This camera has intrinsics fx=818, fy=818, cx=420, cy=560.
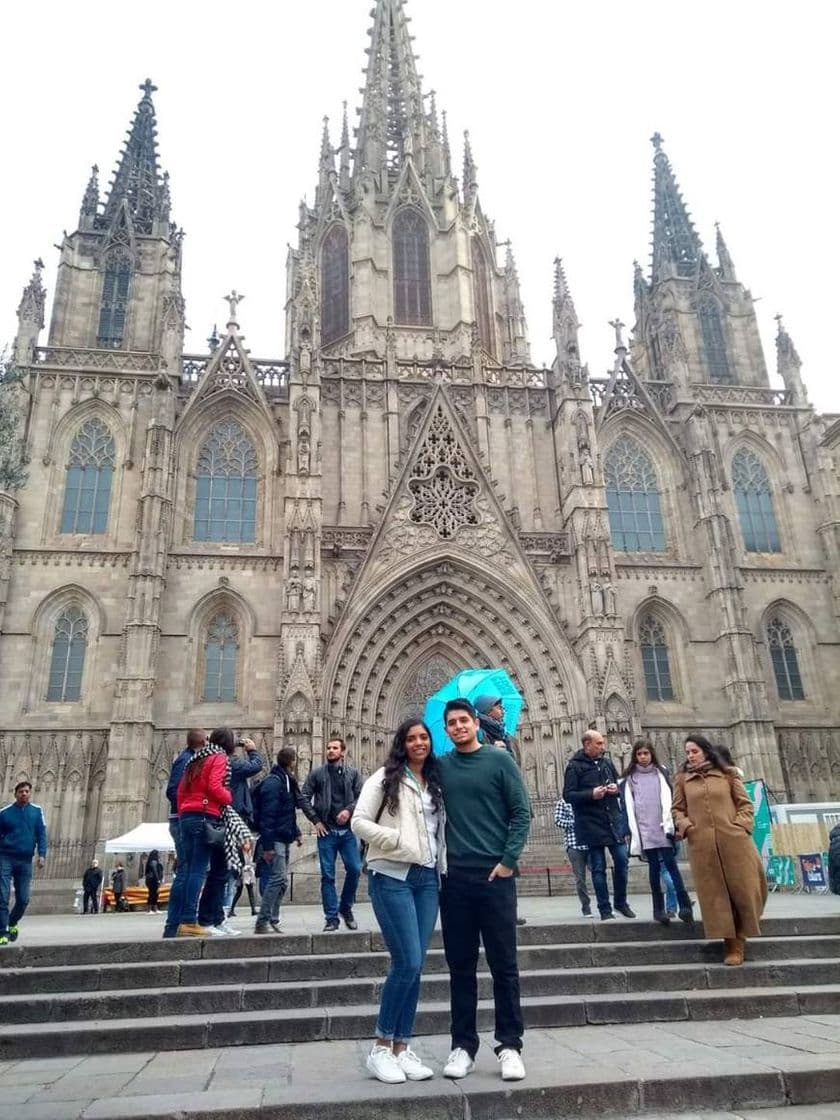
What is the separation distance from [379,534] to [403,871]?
20561 millimetres

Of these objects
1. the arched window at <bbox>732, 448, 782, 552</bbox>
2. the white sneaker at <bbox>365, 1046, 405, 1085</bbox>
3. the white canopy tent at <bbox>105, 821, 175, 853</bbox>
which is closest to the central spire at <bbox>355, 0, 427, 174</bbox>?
the arched window at <bbox>732, 448, 782, 552</bbox>

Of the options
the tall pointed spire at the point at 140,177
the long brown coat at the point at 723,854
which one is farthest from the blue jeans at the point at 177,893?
the tall pointed spire at the point at 140,177

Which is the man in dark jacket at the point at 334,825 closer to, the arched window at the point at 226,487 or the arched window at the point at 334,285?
the arched window at the point at 226,487

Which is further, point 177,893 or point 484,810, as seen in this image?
point 177,893

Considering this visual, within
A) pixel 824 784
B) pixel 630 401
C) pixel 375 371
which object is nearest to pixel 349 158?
pixel 375 371

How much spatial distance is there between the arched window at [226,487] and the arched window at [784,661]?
17.7 m

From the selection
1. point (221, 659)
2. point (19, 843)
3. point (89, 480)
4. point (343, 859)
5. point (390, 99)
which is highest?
point (390, 99)

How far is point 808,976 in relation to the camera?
7113 mm

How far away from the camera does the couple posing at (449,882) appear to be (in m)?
4.68

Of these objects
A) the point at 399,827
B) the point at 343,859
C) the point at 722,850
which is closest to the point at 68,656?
the point at 343,859

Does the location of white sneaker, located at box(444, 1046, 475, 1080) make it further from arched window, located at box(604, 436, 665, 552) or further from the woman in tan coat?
arched window, located at box(604, 436, 665, 552)

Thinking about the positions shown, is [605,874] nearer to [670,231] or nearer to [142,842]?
[142,842]

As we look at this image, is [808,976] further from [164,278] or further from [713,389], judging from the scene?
[164,278]

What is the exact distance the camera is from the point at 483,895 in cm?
474
